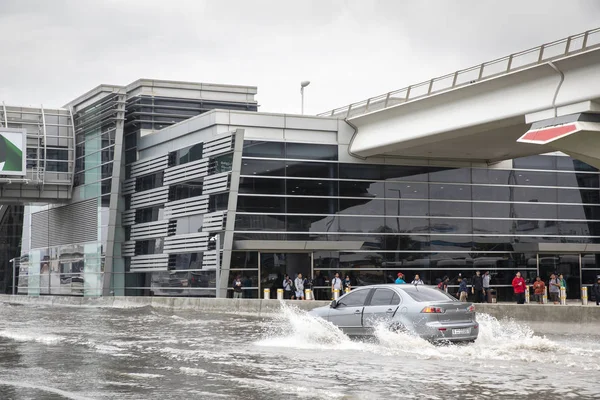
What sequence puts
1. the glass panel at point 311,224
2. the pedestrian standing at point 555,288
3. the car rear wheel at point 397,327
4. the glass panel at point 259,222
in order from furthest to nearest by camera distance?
1. the glass panel at point 311,224
2. the glass panel at point 259,222
3. the pedestrian standing at point 555,288
4. the car rear wheel at point 397,327

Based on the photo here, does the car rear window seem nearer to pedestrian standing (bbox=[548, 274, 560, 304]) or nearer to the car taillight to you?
the car taillight


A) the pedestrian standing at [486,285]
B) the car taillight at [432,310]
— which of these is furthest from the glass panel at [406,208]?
the car taillight at [432,310]

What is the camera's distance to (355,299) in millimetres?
18375

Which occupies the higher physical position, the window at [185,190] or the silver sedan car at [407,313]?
the window at [185,190]

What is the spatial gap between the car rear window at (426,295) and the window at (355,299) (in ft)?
3.70

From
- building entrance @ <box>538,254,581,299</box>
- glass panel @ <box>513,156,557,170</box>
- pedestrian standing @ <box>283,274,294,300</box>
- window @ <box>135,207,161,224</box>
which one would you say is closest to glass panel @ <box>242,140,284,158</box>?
pedestrian standing @ <box>283,274,294,300</box>

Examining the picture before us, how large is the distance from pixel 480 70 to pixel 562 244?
16435 mm

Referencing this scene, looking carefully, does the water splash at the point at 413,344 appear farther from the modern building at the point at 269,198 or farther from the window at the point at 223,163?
the window at the point at 223,163

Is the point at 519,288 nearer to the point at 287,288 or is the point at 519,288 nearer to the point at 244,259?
the point at 287,288

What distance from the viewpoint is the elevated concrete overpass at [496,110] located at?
30.4 m

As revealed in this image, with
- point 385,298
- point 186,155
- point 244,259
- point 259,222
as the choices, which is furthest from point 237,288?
point 385,298

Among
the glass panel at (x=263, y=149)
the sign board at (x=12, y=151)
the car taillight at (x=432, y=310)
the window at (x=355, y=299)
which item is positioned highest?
the sign board at (x=12, y=151)

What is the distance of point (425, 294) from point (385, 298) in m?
0.84

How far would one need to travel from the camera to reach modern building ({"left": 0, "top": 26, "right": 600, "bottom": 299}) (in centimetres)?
4244
